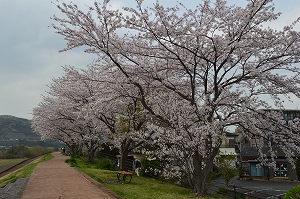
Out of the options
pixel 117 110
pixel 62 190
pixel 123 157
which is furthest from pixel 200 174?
pixel 117 110

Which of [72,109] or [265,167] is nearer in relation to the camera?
[72,109]

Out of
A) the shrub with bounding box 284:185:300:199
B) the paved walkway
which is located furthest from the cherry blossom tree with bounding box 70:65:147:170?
the shrub with bounding box 284:185:300:199

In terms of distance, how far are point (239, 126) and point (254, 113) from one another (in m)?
1.04

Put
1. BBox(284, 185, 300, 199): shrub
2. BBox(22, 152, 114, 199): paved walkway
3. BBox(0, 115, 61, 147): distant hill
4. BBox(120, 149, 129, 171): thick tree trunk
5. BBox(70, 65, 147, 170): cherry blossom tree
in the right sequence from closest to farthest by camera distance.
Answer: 1. BBox(284, 185, 300, 199): shrub
2. BBox(22, 152, 114, 199): paved walkway
3. BBox(70, 65, 147, 170): cherry blossom tree
4. BBox(120, 149, 129, 171): thick tree trunk
5. BBox(0, 115, 61, 147): distant hill

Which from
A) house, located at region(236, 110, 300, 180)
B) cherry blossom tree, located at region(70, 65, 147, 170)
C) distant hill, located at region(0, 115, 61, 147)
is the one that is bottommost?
house, located at region(236, 110, 300, 180)

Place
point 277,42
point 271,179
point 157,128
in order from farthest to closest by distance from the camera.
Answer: point 271,179 → point 157,128 → point 277,42

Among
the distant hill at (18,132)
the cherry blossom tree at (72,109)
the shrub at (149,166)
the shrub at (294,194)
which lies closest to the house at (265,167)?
the cherry blossom tree at (72,109)

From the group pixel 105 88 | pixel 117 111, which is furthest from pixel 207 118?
pixel 117 111

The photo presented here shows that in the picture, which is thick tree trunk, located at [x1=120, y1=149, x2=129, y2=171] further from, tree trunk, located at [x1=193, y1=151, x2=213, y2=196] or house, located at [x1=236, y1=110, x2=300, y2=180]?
house, located at [x1=236, y1=110, x2=300, y2=180]

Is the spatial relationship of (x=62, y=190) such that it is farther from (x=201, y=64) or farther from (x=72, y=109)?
(x=72, y=109)

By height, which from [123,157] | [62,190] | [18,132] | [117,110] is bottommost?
[62,190]

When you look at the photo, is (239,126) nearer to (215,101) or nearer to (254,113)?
(254,113)

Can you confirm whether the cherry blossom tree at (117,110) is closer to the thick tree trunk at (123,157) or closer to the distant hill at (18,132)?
the thick tree trunk at (123,157)

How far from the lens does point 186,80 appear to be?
1359 centimetres
